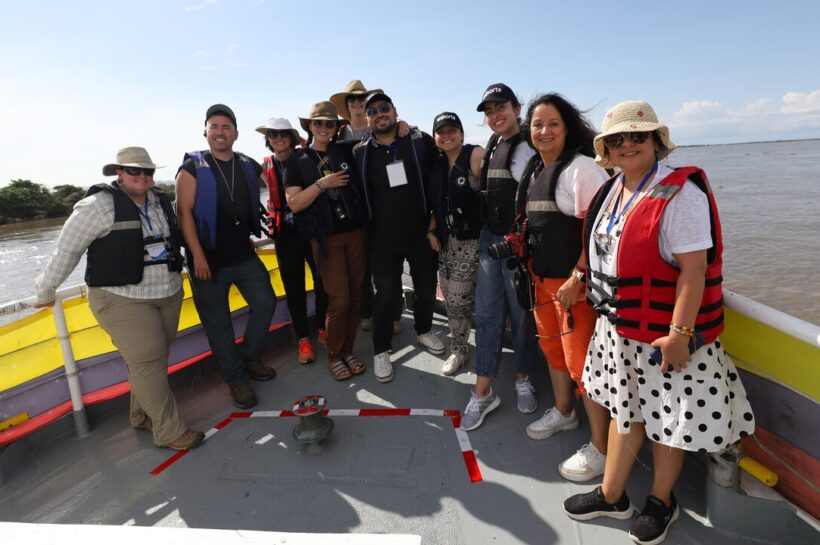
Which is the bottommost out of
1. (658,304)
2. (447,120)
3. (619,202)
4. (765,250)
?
(765,250)

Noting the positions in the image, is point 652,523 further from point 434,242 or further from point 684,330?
point 434,242

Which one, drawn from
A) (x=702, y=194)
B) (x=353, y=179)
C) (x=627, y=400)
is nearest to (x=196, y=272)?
(x=353, y=179)

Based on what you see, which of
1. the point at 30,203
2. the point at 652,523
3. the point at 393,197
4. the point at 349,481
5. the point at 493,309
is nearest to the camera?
the point at 652,523

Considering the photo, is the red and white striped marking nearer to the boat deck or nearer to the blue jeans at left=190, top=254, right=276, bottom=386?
the boat deck

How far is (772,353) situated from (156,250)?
3.01 metres

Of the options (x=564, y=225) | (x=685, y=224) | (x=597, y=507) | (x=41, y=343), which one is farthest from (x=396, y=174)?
(x=41, y=343)

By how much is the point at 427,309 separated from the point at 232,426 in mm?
1673

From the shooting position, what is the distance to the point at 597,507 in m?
1.91

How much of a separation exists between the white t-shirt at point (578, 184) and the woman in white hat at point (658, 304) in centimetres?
16

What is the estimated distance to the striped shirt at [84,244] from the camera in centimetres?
229

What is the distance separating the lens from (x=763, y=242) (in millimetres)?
13148

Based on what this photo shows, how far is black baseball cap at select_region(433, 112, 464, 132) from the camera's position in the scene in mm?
2752

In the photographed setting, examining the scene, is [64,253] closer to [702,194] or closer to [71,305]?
[71,305]

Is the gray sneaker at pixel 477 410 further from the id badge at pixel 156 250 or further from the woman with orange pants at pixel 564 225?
the id badge at pixel 156 250
